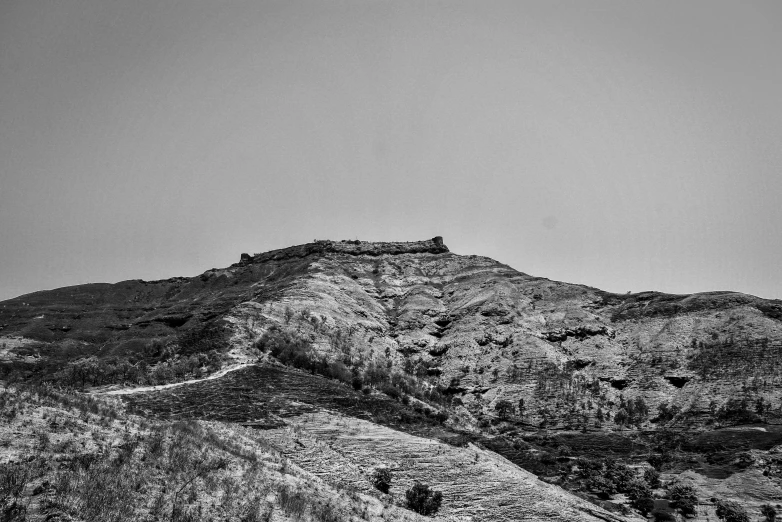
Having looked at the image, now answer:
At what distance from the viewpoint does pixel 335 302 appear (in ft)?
194

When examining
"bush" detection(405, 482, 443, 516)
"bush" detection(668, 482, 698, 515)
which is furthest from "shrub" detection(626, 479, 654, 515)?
"bush" detection(405, 482, 443, 516)

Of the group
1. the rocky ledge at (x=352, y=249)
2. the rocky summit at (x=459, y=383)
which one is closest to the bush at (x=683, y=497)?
the rocky summit at (x=459, y=383)

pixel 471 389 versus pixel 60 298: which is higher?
pixel 60 298

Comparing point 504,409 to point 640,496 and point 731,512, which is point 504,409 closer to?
point 640,496

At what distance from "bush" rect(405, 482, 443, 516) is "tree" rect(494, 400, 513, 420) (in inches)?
849

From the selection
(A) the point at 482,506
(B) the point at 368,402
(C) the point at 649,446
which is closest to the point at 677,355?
(C) the point at 649,446

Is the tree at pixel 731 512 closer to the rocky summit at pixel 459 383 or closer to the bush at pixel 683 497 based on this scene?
the rocky summit at pixel 459 383

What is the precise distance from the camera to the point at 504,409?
39.4 meters

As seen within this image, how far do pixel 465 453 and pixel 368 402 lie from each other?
8739 millimetres

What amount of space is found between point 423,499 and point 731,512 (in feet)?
45.9

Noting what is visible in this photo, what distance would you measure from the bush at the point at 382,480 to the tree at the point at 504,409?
2090cm

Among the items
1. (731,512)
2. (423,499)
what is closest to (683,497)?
(731,512)

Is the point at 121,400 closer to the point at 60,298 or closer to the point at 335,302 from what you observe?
the point at 335,302

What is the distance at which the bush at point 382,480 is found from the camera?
1864 centimetres
